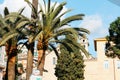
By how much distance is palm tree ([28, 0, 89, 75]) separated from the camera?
25.5 meters

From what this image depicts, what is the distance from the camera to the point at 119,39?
39.3 m

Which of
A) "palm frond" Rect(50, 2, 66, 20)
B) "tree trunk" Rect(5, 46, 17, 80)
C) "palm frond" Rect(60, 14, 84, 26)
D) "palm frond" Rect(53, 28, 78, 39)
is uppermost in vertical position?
"palm frond" Rect(50, 2, 66, 20)

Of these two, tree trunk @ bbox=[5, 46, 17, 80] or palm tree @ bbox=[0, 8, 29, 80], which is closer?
palm tree @ bbox=[0, 8, 29, 80]

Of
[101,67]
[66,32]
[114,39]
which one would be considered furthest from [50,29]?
[101,67]

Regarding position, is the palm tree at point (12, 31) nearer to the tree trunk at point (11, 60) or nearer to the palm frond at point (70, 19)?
the tree trunk at point (11, 60)

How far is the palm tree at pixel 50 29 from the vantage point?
1005 inches

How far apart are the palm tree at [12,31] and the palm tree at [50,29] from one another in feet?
4.36

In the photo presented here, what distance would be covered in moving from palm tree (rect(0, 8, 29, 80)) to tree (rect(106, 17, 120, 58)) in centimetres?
1281

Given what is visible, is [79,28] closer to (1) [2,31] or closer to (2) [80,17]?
(2) [80,17]

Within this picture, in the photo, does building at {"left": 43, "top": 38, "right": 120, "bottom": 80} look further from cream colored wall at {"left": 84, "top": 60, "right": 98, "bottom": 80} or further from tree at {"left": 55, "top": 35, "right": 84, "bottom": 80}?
tree at {"left": 55, "top": 35, "right": 84, "bottom": 80}

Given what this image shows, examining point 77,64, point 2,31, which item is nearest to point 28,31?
point 2,31

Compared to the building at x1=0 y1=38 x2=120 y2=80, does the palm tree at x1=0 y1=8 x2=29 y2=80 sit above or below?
above

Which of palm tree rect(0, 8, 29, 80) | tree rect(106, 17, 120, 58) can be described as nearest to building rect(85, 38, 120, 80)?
tree rect(106, 17, 120, 58)

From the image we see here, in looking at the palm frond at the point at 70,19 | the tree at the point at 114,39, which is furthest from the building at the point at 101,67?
the palm frond at the point at 70,19
